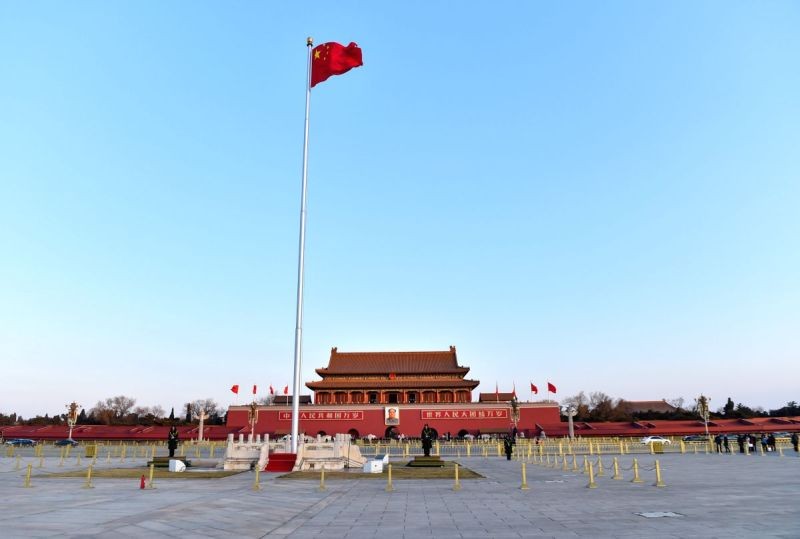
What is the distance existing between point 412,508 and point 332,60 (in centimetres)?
1908

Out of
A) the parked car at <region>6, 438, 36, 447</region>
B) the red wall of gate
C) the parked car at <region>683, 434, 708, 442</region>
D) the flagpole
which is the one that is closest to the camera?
the flagpole

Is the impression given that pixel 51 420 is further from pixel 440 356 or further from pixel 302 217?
pixel 302 217

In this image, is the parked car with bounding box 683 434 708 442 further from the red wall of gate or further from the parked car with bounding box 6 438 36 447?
the parked car with bounding box 6 438 36 447

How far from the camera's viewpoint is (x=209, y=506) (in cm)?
1180

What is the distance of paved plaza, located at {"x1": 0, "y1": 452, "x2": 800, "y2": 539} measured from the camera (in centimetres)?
895

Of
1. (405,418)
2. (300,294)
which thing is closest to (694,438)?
(405,418)

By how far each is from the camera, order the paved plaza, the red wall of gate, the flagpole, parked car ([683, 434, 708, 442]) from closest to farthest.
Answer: the paved plaza → the flagpole → parked car ([683, 434, 708, 442]) → the red wall of gate

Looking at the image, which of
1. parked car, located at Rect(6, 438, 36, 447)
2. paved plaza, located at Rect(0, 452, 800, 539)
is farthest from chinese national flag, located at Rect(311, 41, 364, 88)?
parked car, located at Rect(6, 438, 36, 447)

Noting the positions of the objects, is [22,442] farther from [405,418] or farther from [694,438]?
[694,438]

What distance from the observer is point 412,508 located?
11.8 metres

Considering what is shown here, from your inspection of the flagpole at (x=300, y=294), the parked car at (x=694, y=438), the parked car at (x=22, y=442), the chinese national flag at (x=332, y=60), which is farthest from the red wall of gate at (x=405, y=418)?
the chinese national flag at (x=332, y=60)

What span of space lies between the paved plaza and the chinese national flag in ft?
55.6

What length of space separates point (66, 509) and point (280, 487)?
612 cm

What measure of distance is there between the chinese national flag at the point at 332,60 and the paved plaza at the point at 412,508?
16960 mm
